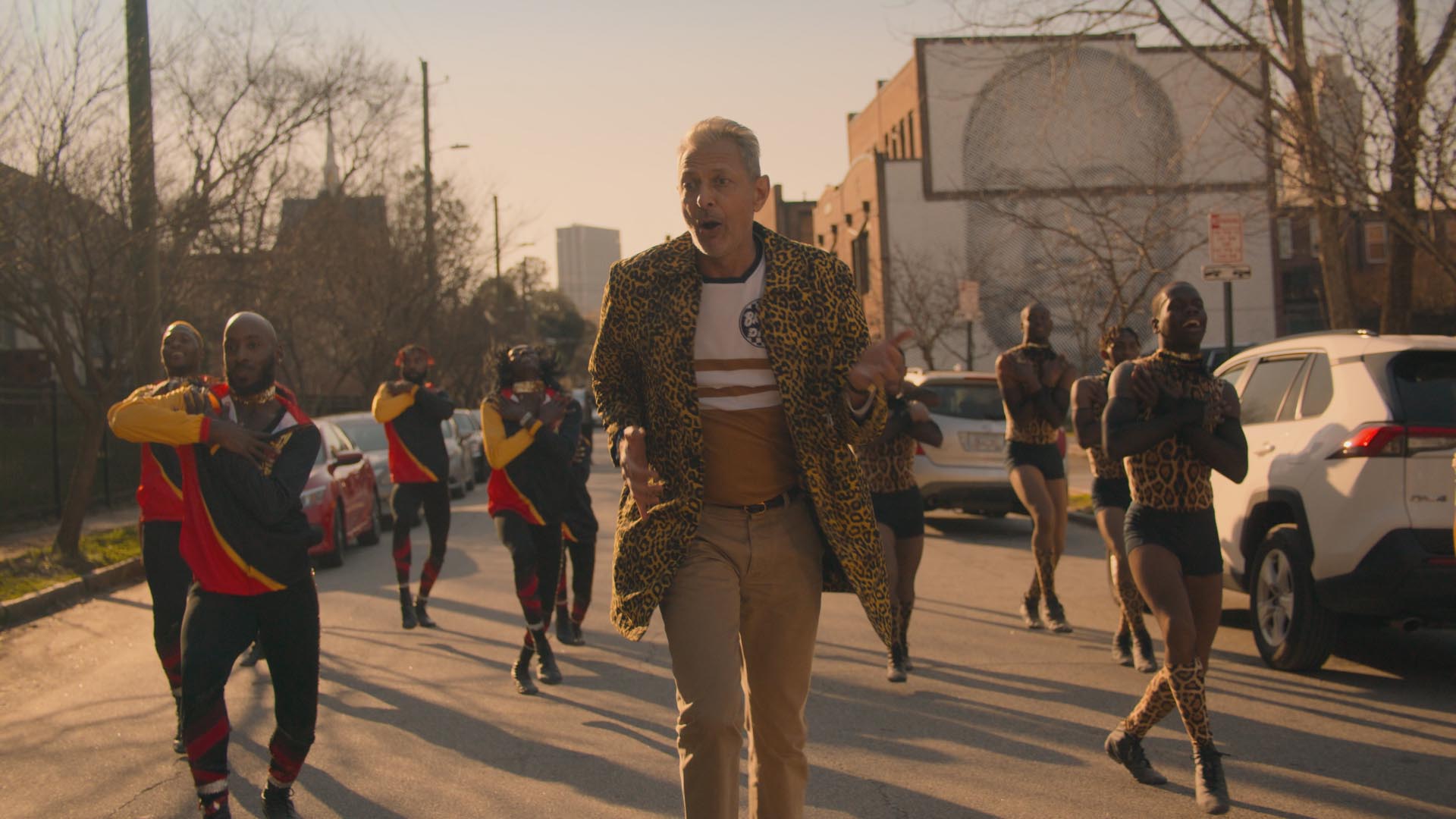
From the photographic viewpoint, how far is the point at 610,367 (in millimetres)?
3771

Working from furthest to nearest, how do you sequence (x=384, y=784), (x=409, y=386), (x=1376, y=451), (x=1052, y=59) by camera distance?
1. (x=1052, y=59)
2. (x=409, y=386)
3. (x=1376, y=451)
4. (x=384, y=784)

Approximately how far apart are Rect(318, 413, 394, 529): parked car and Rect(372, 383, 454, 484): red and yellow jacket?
6762 mm

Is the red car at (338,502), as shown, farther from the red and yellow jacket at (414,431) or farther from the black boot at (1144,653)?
the black boot at (1144,653)

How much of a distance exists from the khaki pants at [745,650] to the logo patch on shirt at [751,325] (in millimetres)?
457

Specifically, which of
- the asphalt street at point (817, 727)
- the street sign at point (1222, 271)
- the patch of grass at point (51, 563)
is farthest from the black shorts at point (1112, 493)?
the patch of grass at point (51, 563)

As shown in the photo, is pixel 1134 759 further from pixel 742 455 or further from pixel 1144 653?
pixel 742 455

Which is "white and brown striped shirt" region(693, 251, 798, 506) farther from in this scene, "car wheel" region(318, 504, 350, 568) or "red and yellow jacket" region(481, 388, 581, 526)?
"car wheel" region(318, 504, 350, 568)

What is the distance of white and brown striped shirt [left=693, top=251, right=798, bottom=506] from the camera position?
11.8 ft

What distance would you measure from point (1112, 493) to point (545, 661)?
339 cm

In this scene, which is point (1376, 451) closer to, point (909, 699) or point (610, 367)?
point (909, 699)

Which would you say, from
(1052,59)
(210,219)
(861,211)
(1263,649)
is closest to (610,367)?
(1263,649)

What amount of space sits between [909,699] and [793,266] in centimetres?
410

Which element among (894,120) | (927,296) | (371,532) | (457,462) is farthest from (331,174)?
(894,120)

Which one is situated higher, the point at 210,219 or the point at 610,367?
the point at 210,219
